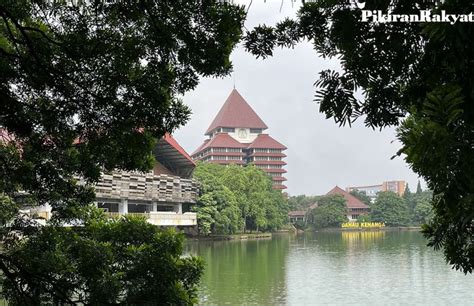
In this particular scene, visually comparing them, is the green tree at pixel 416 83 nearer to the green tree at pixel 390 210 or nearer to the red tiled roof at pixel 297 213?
the green tree at pixel 390 210

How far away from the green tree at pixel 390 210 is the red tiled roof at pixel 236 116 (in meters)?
18.9

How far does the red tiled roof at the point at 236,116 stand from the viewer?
55406 millimetres

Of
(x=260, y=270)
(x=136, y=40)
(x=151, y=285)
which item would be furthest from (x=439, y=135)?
(x=260, y=270)

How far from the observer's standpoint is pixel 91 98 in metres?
2.37

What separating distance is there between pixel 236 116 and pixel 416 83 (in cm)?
5561

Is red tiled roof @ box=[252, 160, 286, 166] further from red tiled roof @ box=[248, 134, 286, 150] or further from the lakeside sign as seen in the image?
the lakeside sign

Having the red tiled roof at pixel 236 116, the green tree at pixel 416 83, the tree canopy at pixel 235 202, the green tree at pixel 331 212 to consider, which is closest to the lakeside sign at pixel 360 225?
the green tree at pixel 331 212

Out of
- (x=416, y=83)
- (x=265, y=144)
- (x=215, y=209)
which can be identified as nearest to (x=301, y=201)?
(x=265, y=144)

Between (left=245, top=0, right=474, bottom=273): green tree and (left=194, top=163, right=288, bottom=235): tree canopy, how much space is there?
23738mm

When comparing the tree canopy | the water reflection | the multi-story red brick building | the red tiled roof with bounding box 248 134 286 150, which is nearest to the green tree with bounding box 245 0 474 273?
the water reflection

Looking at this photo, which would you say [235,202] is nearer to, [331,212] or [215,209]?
[215,209]

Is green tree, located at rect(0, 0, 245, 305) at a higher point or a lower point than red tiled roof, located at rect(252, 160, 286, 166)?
lower

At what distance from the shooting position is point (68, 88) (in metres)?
2.36

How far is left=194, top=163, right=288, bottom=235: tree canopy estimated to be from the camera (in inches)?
1003
